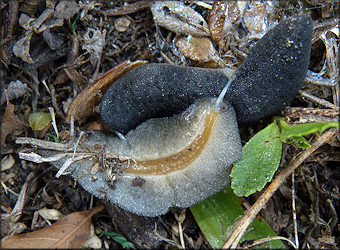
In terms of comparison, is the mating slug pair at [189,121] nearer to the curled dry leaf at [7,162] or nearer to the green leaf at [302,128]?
the green leaf at [302,128]

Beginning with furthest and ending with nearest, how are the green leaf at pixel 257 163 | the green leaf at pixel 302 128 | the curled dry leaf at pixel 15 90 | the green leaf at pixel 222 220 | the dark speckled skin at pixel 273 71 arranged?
the curled dry leaf at pixel 15 90 < the green leaf at pixel 222 220 < the green leaf at pixel 257 163 < the dark speckled skin at pixel 273 71 < the green leaf at pixel 302 128

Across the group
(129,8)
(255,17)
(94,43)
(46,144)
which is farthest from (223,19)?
(46,144)

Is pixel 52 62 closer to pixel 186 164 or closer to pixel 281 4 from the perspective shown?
pixel 186 164

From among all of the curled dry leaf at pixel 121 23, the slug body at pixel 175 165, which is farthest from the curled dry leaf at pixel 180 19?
the slug body at pixel 175 165

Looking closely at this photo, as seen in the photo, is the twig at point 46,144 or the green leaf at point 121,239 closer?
the twig at point 46,144

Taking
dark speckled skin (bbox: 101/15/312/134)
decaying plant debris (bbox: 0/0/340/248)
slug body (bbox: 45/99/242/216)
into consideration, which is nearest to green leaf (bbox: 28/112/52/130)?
decaying plant debris (bbox: 0/0/340/248)

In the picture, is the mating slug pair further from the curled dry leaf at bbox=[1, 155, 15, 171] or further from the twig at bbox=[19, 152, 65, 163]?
the curled dry leaf at bbox=[1, 155, 15, 171]
